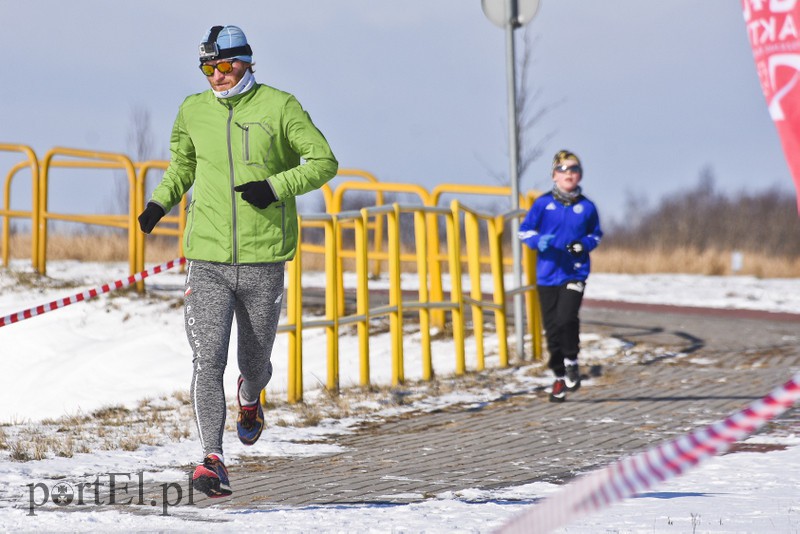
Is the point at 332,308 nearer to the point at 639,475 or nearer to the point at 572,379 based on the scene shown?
the point at 572,379

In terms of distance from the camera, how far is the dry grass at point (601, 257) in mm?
18484

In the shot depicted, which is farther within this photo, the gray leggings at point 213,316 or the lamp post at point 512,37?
the lamp post at point 512,37

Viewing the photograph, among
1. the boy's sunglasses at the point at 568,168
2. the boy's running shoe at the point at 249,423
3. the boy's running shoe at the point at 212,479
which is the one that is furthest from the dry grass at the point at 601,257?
the boy's running shoe at the point at 212,479

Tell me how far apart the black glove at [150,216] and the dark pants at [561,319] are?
13.0ft

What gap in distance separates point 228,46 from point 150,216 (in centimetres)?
75

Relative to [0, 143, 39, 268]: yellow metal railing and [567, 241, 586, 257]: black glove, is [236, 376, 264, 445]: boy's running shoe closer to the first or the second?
[567, 241, 586, 257]: black glove

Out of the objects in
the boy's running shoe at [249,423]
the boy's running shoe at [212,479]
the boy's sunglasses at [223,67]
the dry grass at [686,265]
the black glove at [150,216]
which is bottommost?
the boy's running shoe at [212,479]

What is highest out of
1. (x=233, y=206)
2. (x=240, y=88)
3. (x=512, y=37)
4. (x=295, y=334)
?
(x=512, y=37)

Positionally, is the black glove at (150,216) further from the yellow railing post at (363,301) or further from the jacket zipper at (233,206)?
the yellow railing post at (363,301)

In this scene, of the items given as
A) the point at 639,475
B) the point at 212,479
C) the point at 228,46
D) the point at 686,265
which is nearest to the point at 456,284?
the point at 228,46

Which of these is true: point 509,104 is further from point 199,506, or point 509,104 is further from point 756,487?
point 199,506

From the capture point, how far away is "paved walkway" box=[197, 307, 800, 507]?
5.70 meters

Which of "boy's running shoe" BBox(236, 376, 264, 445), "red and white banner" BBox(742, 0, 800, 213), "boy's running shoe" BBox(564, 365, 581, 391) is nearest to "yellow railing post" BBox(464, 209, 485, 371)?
"boy's running shoe" BBox(564, 365, 581, 391)

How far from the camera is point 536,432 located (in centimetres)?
741
